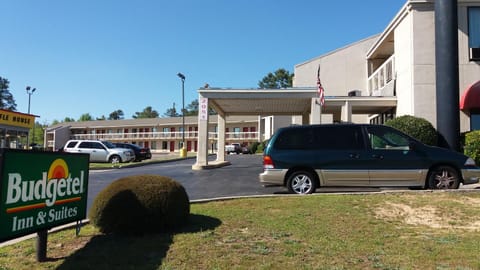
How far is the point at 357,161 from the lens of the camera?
10.1 m

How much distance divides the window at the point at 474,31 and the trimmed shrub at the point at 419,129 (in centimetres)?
420

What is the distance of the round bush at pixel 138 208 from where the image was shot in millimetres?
6051

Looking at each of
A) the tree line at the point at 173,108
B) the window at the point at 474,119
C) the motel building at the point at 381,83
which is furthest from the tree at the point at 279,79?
the window at the point at 474,119

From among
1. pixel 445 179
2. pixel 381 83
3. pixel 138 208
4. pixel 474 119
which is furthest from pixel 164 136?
pixel 138 208

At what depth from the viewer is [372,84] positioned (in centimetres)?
2844

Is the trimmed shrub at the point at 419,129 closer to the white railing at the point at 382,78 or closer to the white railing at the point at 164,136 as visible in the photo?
the white railing at the point at 382,78

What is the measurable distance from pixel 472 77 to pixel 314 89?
708 centimetres

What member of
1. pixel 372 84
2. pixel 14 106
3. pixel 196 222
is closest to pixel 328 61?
pixel 372 84

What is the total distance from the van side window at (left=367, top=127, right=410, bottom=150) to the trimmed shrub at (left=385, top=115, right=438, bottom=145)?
6299mm

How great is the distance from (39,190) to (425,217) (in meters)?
6.10

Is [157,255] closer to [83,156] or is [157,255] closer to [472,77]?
[83,156]

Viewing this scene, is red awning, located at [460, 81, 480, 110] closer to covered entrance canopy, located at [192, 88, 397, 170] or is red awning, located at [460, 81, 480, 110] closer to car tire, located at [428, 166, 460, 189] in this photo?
covered entrance canopy, located at [192, 88, 397, 170]

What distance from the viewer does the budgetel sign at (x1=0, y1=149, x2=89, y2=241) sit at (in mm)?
4223

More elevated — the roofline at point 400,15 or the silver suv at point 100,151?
the roofline at point 400,15
